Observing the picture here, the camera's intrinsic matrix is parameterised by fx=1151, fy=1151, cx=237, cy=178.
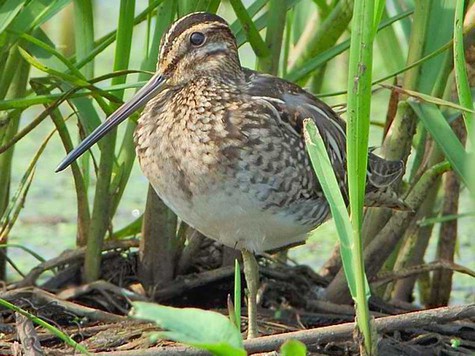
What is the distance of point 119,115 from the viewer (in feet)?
9.56

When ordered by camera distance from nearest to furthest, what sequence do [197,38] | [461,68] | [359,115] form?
[359,115] → [461,68] → [197,38]

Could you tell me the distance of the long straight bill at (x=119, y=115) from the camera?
291 cm

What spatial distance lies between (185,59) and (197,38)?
0.07 metres

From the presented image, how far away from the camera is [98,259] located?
3451mm

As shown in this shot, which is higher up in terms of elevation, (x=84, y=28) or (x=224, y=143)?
(x=84, y=28)

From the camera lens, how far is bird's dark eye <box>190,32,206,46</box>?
2.95m

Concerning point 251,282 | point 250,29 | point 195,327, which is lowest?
point 195,327

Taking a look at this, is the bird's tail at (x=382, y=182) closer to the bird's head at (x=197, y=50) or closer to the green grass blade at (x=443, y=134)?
the green grass blade at (x=443, y=134)

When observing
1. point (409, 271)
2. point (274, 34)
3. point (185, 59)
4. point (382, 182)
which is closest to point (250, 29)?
point (274, 34)

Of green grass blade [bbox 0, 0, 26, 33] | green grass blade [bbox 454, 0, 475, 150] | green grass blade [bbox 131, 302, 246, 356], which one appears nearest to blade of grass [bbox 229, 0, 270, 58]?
green grass blade [bbox 0, 0, 26, 33]

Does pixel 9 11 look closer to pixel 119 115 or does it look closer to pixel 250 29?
pixel 119 115

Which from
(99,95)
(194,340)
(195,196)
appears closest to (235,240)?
(195,196)

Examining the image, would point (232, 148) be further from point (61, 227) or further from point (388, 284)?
point (61, 227)

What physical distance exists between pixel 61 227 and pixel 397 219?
175 centimetres
